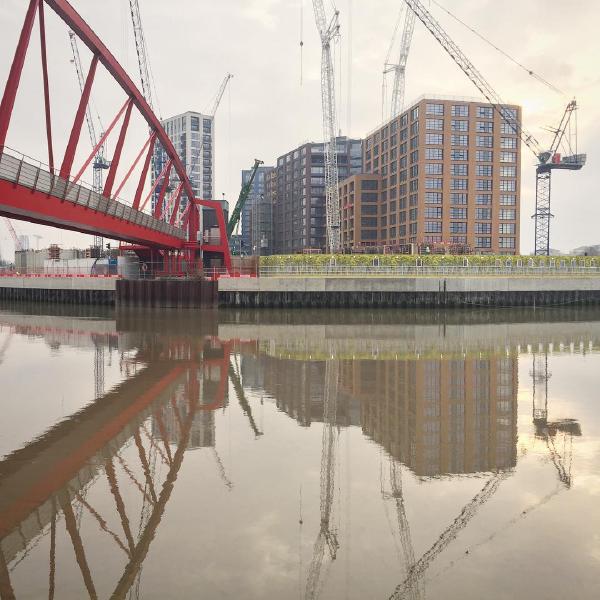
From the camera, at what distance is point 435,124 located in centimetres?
11412

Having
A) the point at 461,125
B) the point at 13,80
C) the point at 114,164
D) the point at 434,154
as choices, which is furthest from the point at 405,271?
the point at 461,125

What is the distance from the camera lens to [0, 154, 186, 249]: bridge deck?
2344 centimetres

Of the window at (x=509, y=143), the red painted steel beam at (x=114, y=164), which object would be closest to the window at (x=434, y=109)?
the window at (x=509, y=143)

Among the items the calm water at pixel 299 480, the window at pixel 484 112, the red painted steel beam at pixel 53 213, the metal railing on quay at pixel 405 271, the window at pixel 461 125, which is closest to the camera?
the calm water at pixel 299 480

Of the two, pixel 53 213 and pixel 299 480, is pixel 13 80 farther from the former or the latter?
pixel 299 480

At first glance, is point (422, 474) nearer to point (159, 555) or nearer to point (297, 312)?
point (159, 555)

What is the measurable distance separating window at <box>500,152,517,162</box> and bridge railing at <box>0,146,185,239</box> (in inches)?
3662

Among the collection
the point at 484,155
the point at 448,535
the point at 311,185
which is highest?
the point at 311,185

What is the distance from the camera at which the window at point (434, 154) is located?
114062mm

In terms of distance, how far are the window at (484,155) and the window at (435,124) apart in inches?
372

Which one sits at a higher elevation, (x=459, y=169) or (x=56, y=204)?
(x=459, y=169)

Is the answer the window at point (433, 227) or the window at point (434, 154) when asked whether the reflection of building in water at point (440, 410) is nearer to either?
the window at point (433, 227)

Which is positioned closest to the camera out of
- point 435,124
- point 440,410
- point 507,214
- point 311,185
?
point 440,410

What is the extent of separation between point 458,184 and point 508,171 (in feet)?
37.1
